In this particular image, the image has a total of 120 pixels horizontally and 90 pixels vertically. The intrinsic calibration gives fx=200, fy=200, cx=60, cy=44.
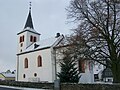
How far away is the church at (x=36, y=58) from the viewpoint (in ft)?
129

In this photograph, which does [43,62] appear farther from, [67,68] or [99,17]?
[99,17]

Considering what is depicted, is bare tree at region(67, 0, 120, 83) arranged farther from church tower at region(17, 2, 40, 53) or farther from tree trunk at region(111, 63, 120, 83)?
church tower at region(17, 2, 40, 53)

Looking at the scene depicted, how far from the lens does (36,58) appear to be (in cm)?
4400

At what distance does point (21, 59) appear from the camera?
4912 centimetres

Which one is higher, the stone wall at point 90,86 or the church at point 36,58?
the church at point 36,58

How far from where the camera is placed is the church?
39350 mm

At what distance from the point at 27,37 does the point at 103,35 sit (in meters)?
31.4

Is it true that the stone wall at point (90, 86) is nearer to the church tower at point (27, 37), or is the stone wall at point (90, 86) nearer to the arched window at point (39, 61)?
the arched window at point (39, 61)

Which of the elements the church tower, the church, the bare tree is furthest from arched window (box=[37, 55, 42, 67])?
the bare tree

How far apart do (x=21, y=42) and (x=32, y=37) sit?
3189 millimetres

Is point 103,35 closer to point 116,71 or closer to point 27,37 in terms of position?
point 116,71

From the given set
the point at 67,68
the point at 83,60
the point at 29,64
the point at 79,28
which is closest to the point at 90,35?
the point at 79,28

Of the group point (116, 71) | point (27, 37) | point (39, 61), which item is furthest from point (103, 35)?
point (27, 37)

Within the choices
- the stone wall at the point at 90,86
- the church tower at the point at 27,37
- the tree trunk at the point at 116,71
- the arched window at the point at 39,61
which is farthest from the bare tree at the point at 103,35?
the church tower at the point at 27,37
